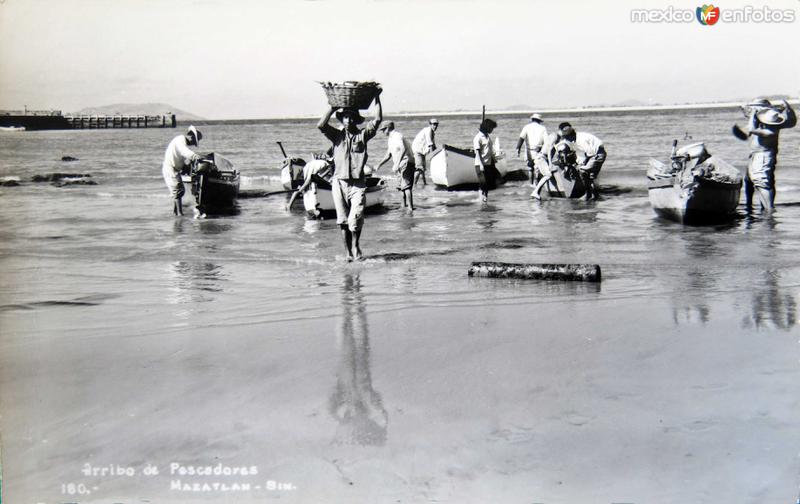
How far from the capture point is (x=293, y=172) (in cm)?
1989

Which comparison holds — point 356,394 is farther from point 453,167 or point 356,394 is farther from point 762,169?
point 453,167

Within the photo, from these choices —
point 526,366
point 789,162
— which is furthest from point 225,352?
point 789,162

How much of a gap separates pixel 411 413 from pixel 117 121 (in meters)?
112

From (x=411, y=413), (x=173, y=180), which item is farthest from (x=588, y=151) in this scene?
(x=411, y=413)

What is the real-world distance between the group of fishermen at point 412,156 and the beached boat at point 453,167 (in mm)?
421

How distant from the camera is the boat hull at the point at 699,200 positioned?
43.6ft

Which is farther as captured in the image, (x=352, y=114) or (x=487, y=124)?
(x=487, y=124)

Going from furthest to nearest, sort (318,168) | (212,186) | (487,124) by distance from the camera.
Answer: (212,186) < (487,124) < (318,168)

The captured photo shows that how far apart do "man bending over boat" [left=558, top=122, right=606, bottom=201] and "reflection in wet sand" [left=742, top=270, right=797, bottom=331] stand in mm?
9301

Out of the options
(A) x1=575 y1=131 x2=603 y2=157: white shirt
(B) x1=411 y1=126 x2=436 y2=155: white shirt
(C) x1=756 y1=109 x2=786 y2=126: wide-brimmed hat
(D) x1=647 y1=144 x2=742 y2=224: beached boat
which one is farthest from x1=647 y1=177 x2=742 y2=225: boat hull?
(B) x1=411 y1=126 x2=436 y2=155: white shirt

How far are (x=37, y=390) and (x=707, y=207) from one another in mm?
11203

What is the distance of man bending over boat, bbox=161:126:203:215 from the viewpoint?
15.0 m

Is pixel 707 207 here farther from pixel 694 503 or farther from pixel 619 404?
pixel 694 503

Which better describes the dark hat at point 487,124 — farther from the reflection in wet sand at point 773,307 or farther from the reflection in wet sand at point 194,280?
the reflection in wet sand at point 773,307
